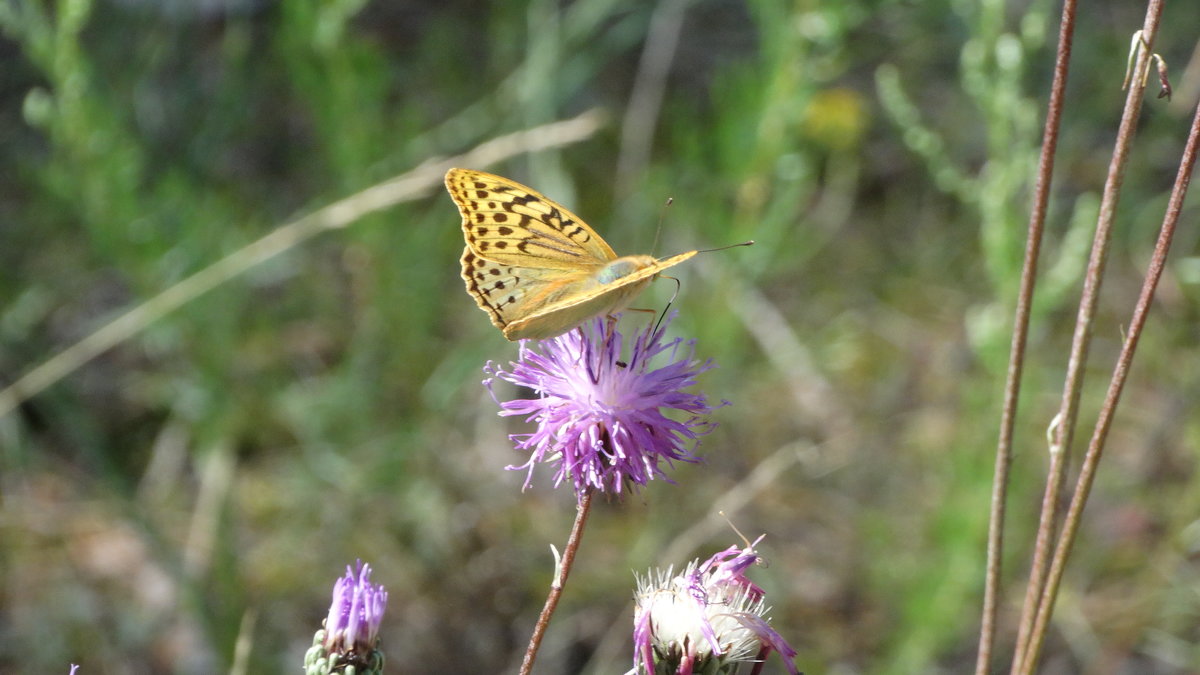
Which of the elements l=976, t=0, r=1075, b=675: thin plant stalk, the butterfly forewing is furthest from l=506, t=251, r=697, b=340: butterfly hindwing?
l=976, t=0, r=1075, b=675: thin plant stalk

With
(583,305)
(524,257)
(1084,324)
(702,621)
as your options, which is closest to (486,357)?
(524,257)

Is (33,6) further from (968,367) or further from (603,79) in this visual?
(968,367)

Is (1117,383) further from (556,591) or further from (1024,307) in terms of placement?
(556,591)

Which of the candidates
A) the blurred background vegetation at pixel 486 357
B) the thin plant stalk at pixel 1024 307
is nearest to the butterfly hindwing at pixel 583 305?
the thin plant stalk at pixel 1024 307

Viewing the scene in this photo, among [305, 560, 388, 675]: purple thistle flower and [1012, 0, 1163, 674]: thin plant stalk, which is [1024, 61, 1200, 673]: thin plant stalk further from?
[305, 560, 388, 675]: purple thistle flower

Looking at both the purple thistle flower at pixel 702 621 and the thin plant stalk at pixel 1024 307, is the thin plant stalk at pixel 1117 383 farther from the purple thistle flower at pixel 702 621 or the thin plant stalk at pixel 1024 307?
the purple thistle flower at pixel 702 621

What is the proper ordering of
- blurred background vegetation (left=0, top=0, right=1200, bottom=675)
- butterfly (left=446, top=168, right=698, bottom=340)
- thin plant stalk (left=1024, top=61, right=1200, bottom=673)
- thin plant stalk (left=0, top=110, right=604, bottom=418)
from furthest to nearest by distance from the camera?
blurred background vegetation (left=0, top=0, right=1200, bottom=675) < thin plant stalk (left=0, top=110, right=604, bottom=418) < butterfly (left=446, top=168, right=698, bottom=340) < thin plant stalk (left=1024, top=61, right=1200, bottom=673)

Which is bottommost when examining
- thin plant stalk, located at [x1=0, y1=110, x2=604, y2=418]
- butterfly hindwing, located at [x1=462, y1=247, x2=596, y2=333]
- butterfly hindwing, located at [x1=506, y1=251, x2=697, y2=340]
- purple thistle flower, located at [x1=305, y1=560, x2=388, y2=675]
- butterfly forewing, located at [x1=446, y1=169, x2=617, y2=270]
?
purple thistle flower, located at [x1=305, y1=560, x2=388, y2=675]
